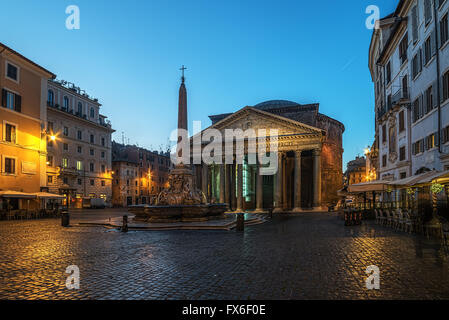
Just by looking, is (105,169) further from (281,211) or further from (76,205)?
(281,211)

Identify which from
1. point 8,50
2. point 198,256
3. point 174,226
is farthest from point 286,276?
point 8,50

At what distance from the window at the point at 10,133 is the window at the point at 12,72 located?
12.4ft

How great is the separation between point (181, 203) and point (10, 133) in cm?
1675

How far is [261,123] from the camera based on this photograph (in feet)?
124

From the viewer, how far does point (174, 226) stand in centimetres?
1523

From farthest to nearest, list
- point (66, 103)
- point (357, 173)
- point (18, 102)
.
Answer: point (357, 173) < point (66, 103) < point (18, 102)

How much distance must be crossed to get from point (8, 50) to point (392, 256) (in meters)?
28.6

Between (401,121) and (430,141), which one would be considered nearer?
(430,141)

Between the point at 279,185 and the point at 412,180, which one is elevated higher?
the point at 412,180

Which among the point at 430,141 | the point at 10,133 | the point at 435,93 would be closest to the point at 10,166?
the point at 10,133

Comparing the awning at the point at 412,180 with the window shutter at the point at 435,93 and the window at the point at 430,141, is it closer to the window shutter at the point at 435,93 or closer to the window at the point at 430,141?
the window at the point at 430,141

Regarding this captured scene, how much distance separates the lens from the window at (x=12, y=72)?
24.9 m

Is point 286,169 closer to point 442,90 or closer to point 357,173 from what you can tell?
point 442,90

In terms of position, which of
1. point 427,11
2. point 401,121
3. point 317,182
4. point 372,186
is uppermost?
point 427,11
